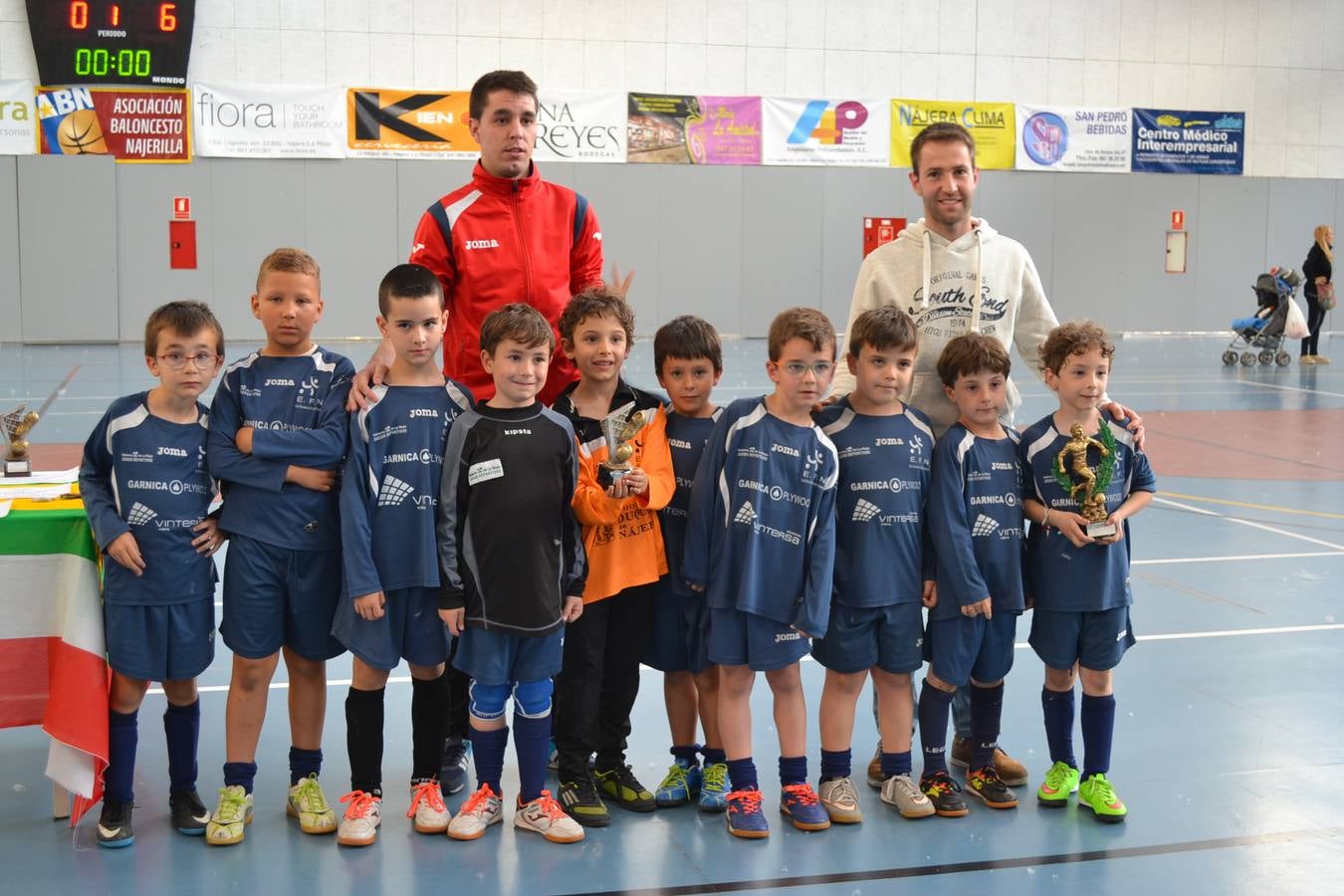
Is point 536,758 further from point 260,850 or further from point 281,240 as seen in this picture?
point 281,240

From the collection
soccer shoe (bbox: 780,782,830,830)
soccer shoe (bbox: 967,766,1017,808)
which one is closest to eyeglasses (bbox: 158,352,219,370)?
soccer shoe (bbox: 780,782,830,830)

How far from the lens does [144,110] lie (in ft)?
61.7

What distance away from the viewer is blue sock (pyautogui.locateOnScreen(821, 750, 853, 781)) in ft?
13.0

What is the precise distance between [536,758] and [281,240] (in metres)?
17.2

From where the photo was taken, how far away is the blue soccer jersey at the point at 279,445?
371 cm

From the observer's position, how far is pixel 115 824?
3.69 meters

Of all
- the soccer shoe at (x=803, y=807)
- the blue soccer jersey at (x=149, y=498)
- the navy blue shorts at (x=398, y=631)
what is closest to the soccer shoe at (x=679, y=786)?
the soccer shoe at (x=803, y=807)

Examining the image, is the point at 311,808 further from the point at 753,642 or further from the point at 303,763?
the point at 753,642

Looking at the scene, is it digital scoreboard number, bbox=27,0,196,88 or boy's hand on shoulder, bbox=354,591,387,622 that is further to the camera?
digital scoreboard number, bbox=27,0,196,88

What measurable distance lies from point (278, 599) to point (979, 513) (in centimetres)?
204

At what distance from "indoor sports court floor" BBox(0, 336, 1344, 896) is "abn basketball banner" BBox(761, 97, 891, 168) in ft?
50.4

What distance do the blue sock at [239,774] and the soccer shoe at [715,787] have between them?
1305 millimetres

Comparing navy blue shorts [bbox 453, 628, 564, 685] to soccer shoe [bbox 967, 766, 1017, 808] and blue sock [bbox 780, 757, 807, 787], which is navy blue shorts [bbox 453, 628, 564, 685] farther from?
soccer shoe [bbox 967, 766, 1017, 808]

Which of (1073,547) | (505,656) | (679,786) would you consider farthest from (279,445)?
(1073,547)
